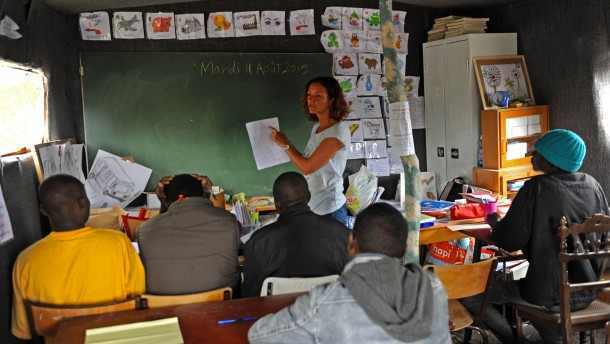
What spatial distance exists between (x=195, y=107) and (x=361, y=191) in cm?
152

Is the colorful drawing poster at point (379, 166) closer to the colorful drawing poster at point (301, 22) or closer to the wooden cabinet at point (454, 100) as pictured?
the wooden cabinet at point (454, 100)

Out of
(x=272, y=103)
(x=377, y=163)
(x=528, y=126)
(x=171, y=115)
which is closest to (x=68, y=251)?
(x=171, y=115)

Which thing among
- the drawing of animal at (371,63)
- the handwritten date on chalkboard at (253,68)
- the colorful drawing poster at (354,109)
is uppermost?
the drawing of animal at (371,63)

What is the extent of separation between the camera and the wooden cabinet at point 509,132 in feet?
16.8

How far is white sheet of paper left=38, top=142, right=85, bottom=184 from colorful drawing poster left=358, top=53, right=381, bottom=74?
247 centimetres

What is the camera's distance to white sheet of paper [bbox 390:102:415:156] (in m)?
2.99

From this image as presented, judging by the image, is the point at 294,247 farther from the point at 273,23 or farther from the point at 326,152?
the point at 273,23

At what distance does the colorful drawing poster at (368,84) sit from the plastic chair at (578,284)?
2693 millimetres

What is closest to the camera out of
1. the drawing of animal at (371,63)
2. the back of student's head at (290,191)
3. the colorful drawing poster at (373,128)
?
the back of student's head at (290,191)

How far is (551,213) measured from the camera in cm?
315

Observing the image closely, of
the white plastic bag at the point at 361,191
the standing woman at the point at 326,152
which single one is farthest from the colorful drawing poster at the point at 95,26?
the white plastic bag at the point at 361,191

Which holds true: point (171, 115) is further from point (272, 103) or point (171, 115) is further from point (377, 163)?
point (377, 163)

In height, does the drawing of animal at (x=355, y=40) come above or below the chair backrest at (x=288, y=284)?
above

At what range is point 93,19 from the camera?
14.9 ft
